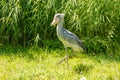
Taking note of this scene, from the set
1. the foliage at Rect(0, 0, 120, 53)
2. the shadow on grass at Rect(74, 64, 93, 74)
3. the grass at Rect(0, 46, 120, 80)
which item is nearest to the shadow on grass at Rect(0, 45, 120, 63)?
the grass at Rect(0, 46, 120, 80)

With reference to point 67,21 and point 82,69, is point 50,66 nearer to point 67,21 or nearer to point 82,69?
point 82,69

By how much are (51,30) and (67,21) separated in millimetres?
333

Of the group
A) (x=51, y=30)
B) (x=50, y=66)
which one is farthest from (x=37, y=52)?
(x=50, y=66)

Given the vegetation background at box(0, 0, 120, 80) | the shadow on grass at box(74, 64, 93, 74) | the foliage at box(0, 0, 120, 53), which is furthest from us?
the foliage at box(0, 0, 120, 53)

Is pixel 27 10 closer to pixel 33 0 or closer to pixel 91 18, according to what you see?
pixel 33 0

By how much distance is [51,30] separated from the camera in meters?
7.52

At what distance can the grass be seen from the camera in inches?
238

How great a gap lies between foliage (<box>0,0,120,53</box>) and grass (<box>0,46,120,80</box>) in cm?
26

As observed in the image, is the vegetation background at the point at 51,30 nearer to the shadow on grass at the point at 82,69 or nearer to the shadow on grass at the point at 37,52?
the shadow on grass at the point at 37,52

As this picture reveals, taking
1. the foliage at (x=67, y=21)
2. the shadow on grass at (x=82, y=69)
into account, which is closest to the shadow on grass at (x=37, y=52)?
the foliage at (x=67, y=21)

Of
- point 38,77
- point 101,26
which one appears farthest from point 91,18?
point 38,77

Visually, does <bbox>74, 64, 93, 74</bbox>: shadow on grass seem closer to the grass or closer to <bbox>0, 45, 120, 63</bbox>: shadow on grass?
the grass

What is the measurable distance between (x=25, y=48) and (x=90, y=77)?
183cm

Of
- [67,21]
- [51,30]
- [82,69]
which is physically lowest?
[82,69]
